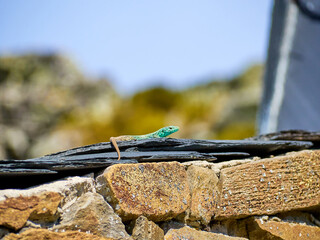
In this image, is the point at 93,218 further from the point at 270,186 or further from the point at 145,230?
the point at 270,186

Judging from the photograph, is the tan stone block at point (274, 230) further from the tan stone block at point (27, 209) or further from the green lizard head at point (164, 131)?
the tan stone block at point (27, 209)

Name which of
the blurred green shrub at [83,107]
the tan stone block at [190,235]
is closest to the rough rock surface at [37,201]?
the tan stone block at [190,235]

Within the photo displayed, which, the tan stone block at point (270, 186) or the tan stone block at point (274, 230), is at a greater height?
the tan stone block at point (270, 186)

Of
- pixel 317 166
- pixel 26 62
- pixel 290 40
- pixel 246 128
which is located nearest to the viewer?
pixel 317 166

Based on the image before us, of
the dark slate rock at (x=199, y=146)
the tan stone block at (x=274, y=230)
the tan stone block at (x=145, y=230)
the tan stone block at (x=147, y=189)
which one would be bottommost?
the tan stone block at (x=145, y=230)

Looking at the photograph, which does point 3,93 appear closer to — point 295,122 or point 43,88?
point 43,88

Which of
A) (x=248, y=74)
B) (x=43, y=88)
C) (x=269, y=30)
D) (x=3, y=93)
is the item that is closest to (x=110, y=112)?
(x=43, y=88)

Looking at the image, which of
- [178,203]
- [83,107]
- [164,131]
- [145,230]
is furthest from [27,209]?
[83,107]

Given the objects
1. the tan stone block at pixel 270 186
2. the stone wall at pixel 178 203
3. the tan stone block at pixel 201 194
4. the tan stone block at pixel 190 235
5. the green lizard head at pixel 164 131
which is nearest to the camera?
the stone wall at pixel 178 203
